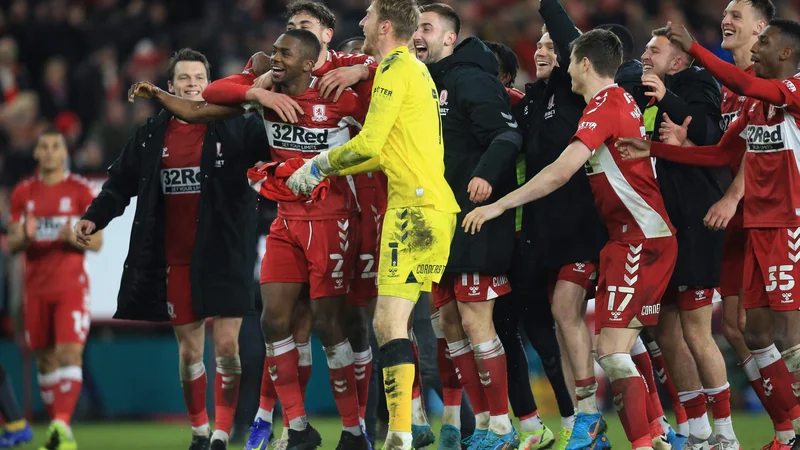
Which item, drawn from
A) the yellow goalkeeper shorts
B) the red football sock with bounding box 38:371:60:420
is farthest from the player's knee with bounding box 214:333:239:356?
the red football sock with bounding box 38:371:60:420

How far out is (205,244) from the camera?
27.0 feet

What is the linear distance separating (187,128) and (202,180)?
53cm

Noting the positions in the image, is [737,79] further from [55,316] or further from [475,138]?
[55,316]

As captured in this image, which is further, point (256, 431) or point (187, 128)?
point (187, 128)

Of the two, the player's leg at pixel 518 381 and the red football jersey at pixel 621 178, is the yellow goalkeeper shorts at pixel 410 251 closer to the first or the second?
the red football jersey at pixel 621 178

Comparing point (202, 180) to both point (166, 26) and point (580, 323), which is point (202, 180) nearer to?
point (580, 323)

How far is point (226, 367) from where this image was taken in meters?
8.23

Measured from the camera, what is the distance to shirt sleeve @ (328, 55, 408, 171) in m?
6.38

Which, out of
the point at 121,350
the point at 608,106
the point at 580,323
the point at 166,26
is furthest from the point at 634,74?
the point at 166,26

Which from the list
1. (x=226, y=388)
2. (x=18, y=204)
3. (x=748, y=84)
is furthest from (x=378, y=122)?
(x=18, y=204)

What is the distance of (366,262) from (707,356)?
7.56 feet

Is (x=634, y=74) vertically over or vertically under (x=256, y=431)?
over

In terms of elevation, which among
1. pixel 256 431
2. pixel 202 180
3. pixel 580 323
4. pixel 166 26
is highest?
pixel 166 26

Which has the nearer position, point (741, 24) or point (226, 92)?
point (226, 92)
